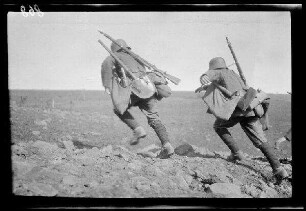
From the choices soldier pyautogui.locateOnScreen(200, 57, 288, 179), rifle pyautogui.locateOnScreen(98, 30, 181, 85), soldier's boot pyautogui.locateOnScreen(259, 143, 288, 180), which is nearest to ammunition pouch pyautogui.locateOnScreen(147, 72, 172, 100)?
rifle pyautogui.locateOnScreen(98, 30, 181, 85)

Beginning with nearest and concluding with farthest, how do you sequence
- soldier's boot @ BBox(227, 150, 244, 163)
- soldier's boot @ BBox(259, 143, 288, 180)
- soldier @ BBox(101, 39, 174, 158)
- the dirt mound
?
the dirt mound → soldier's boot @ BBox(259, 143, 288, 180) → soldier @ BBox(101, 39, 174, 158) → soldier's boot @ BBox(227, 150, 244, 163)

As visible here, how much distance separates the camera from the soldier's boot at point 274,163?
4.28 m

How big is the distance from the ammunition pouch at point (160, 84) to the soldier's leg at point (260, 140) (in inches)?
39.8

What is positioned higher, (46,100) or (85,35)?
(85,35)

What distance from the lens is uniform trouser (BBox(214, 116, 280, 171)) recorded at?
14.2 feet

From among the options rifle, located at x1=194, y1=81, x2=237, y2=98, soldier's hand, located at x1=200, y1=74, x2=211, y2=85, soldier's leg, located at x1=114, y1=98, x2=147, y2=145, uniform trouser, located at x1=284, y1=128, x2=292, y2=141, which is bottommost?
uniform trouser, located at x1=284, y1=128, x2=292, y2=141

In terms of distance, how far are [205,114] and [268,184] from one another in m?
1.14

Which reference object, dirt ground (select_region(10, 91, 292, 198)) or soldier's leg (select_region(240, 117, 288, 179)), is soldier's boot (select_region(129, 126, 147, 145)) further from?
soldier's leg (select_region(240, 117, 288, 179))

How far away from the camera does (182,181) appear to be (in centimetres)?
414

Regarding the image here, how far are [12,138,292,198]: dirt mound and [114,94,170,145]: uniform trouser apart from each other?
0.21 m

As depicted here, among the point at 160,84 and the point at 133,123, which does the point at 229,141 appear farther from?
the point at 133,123
